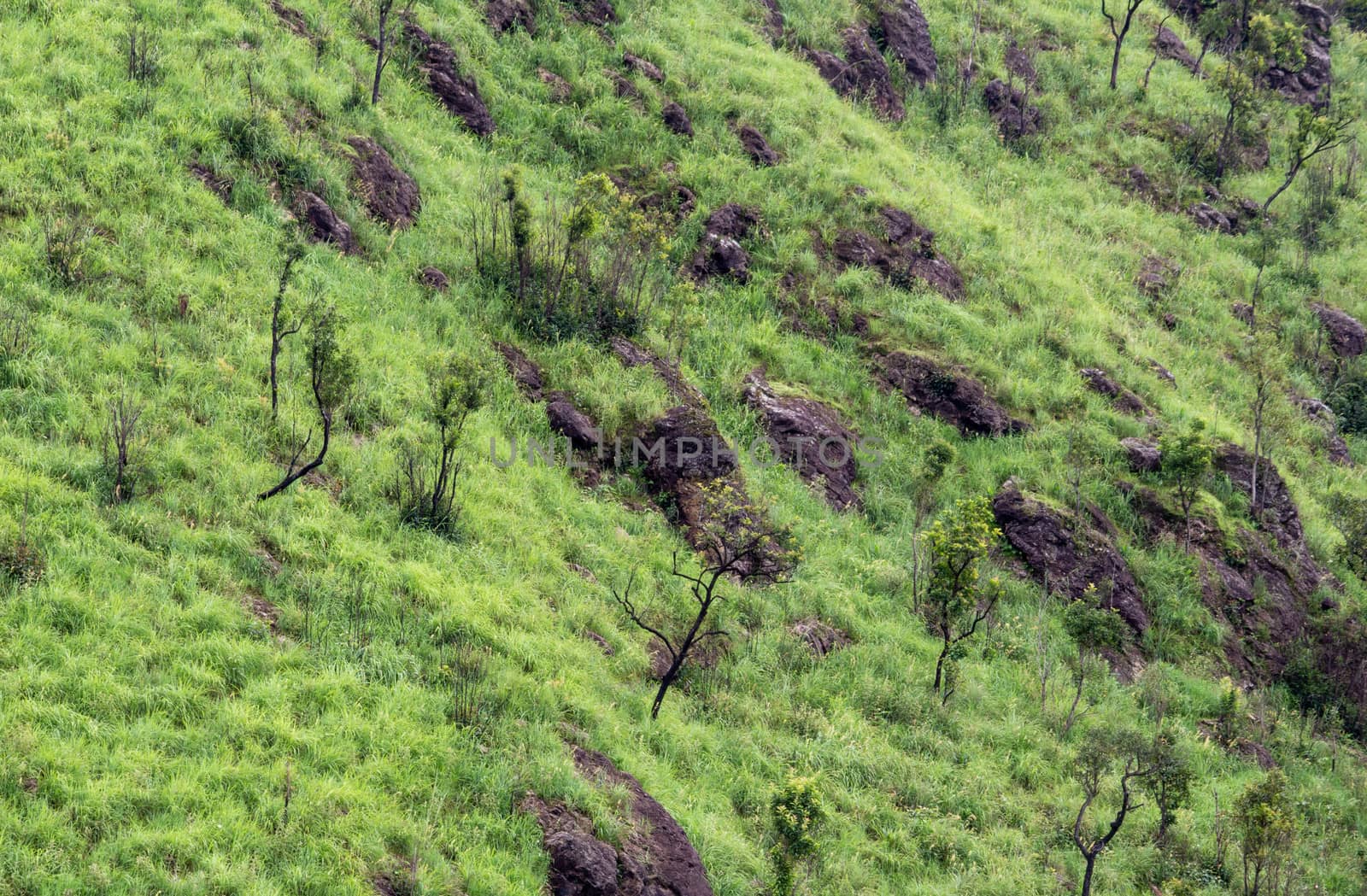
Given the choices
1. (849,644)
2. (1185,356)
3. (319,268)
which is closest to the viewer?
(849,644)

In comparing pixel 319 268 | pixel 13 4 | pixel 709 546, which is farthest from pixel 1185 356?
pixel 13 4

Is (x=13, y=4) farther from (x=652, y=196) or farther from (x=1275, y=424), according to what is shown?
Result: (x=1275, y=424)

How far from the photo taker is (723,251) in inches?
883

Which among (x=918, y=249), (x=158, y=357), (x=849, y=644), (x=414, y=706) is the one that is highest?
(x=918, y=249)

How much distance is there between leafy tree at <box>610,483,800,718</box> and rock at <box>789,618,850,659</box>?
2.44 feet

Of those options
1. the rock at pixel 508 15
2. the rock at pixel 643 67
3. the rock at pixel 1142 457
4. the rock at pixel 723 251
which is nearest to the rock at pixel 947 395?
the rock at pixel 1142 457

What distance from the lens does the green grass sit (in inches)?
368

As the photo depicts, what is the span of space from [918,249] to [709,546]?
1078cm

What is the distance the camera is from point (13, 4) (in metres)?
17.8

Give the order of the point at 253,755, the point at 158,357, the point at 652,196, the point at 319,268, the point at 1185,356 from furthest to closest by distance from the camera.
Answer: the point at 1185,356 < the point at 652,196 < the point at 319,268 < the point at 158,357 < the point at 253,755

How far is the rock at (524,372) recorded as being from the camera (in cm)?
1734

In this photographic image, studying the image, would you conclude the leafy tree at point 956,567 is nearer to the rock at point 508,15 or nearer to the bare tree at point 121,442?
the bare tree at point 121,442

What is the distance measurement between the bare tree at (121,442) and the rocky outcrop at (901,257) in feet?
49.8

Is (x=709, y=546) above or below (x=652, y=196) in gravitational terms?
below
